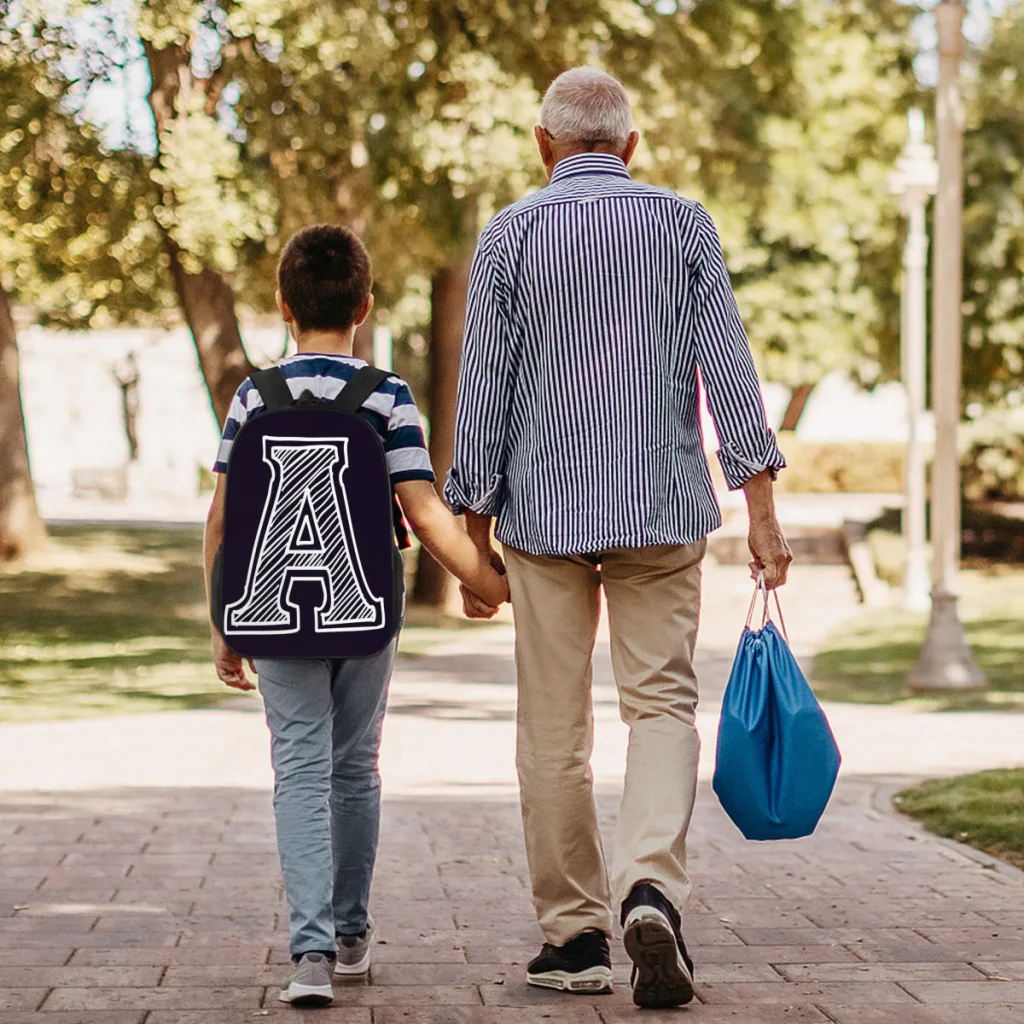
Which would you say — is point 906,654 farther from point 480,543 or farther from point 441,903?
point 480,543

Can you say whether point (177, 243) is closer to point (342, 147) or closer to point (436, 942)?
point (342, 147)

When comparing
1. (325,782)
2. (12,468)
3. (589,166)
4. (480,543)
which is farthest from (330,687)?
(12,468)

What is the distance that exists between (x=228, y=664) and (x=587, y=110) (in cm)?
153

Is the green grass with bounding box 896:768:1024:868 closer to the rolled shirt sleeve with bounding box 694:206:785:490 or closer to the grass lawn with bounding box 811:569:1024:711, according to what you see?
the rolled shirt sleeve with bounding box 694:206:785:490

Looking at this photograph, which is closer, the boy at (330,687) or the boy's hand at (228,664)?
the boy at (330,687)

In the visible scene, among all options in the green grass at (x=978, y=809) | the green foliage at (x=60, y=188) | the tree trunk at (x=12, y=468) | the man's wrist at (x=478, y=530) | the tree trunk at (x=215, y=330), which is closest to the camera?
the man's wrist at (x=478, y=530)

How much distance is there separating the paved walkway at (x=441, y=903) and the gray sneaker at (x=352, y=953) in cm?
6

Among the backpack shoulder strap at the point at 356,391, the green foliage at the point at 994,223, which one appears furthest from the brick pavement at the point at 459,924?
the green foliage at the point at 994,223

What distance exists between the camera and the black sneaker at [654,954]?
380 centimetres

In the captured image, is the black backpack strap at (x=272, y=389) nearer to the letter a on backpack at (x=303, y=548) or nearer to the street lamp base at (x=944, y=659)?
the letter a on backpack at (x=303, y=548)

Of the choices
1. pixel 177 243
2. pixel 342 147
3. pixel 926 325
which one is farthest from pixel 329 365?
pixel 926 325

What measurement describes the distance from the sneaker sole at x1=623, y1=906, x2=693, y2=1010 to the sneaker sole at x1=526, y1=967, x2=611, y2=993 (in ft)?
0.74

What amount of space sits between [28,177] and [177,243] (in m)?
1.59

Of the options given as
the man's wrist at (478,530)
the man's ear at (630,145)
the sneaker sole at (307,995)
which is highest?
the man's ear at (630,145)
